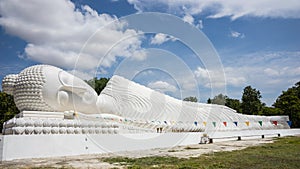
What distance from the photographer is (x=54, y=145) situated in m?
7.76

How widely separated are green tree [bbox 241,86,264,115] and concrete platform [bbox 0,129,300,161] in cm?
2740

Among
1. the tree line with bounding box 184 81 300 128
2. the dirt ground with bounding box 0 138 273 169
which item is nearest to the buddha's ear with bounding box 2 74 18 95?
the dirt ground with bounding box 0 138 273 169

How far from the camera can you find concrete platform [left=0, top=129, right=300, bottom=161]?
6.98m

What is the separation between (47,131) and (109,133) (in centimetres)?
231

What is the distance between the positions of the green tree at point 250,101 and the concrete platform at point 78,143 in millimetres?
27402

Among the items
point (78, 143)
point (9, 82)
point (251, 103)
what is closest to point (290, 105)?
point (251, 103)

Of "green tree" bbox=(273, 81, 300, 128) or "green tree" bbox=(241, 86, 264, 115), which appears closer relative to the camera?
"green tree" bbox=(273, 81, 300, 128)

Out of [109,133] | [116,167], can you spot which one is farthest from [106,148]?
[116,167]

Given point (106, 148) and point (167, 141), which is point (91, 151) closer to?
point (106, 148)

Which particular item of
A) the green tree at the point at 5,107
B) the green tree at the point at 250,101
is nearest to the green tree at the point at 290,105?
the green tree at the point at 250,101

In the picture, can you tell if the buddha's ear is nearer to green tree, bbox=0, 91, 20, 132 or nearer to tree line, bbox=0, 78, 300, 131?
tree line, bbox=0, 78, 300, 131

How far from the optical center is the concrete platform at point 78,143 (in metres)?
6.98

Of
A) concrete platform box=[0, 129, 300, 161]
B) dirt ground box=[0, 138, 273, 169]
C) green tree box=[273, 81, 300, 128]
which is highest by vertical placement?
green tree box=[273, 81, 300, 128]

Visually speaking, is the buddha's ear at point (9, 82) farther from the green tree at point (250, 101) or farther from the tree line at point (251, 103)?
the green tree at point (250, 101)
